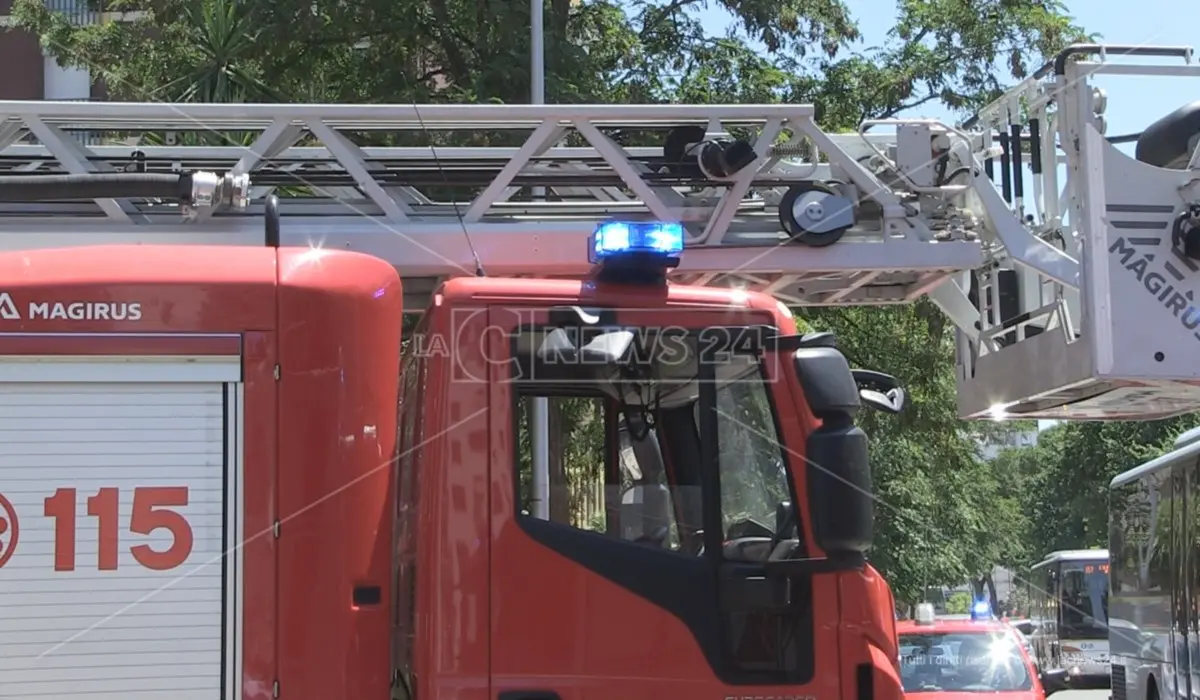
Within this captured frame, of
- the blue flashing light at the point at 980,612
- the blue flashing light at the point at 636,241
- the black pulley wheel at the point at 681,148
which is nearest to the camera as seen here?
the blue flashing light at the point at 636,241

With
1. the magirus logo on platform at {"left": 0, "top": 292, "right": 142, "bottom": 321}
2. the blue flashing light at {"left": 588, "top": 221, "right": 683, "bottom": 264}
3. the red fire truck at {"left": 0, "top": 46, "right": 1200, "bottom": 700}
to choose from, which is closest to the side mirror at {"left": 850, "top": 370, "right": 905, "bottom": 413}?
the red fire truck at {"left": 0, "top": 46, "right": 1200, "bottom": 700}

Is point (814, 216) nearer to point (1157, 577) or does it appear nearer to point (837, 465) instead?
point (837, 465)

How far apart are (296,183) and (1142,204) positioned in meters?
3.37

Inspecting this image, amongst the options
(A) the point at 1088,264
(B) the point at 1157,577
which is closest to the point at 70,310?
(A) the point at 1088,264

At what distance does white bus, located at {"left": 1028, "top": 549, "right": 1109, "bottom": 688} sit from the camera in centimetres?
2473

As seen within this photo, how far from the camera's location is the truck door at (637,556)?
367 cm

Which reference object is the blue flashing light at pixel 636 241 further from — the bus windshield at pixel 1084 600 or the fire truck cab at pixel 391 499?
the bus windshield at pixel 1084 600

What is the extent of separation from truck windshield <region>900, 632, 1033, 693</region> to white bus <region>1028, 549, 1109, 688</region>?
46.6 feet

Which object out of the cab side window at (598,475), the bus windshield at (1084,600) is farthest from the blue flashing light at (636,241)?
the bus windshield at (1084,600)

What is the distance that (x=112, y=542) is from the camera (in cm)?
362

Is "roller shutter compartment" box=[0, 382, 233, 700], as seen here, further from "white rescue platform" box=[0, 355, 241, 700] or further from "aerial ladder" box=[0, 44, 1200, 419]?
"aerial ladder" box=[0, 44, 1200, 419]

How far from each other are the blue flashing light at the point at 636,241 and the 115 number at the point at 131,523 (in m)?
1.41

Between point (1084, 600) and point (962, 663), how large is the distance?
17.8 metres

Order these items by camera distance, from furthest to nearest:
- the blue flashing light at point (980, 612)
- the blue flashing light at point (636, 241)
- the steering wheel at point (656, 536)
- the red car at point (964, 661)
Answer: the blue flashing light at point (980, 612), the red car at point (964, 661), the blue flashing light at point (636, 241), the steering wheel at point (656, 536)
